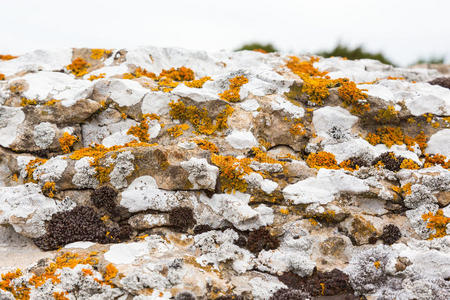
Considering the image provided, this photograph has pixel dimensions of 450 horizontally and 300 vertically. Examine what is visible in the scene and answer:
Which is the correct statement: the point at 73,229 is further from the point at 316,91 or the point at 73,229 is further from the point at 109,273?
the point at 316,91

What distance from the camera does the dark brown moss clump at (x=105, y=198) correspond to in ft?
22.8

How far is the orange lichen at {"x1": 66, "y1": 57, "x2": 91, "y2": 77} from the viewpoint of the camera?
36.1 ft

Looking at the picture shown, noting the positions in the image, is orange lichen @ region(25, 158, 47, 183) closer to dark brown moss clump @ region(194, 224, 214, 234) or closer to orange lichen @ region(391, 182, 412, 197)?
dark brown moss clump @ region(194, 224, 214, 234)

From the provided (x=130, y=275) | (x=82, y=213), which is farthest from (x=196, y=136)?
(x=130, y=275)

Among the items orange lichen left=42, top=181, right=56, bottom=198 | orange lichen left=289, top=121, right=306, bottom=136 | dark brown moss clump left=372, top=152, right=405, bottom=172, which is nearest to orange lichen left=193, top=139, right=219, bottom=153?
orange lichen left=289, top=121, right=306, bottom=136

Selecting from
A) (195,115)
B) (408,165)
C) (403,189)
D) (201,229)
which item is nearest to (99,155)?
(195,115)

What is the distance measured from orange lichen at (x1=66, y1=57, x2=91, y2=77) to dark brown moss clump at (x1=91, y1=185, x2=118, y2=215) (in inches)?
218

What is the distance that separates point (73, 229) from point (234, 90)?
5.61 metres

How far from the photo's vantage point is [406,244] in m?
6.59

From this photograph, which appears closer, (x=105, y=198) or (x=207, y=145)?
(x=105, y=198)

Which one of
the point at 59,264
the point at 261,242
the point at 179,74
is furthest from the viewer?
the point at 179,74

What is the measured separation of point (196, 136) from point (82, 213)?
3269 millimetres

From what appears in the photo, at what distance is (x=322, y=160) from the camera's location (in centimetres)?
828

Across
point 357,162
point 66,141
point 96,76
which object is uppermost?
point 96,76
